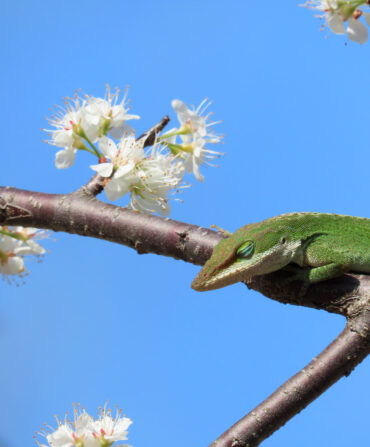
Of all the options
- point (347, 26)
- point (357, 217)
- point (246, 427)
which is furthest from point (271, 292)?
point (347, 26)

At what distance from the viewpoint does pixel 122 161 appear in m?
3.37

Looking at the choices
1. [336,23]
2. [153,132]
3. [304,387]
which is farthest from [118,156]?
[304,387]

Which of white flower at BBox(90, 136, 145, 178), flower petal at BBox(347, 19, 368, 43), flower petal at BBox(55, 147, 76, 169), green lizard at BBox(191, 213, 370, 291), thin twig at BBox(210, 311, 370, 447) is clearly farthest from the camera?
flower petal at BBox(55, 147, 76, 169)

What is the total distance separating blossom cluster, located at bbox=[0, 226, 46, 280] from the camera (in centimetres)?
388

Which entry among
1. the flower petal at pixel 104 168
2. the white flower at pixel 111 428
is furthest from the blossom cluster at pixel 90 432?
the flower petal at pixel 104 168

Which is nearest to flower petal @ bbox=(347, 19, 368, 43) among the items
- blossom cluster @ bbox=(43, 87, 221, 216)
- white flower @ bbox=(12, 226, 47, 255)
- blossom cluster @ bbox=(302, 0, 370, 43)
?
blossom cluster @ bbox=(302, 0, 370, 43)

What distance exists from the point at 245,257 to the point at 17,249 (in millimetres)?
1671

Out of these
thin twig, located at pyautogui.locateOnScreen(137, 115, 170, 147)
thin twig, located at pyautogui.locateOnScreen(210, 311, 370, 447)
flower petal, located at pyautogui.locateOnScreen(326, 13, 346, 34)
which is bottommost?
thin twig, located at pyautogui.locateOnScreen(210, 311, 370, 447)

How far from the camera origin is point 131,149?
3.41m

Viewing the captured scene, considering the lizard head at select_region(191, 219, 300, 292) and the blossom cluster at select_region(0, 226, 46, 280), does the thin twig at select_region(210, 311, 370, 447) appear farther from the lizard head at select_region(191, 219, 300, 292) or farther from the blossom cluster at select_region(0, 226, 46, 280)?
the blossom cluster at select_region(0, 226, 46, 280)

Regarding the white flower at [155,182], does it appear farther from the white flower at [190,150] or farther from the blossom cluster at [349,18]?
the blossom cluster at [349,18]

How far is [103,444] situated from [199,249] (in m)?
1.18

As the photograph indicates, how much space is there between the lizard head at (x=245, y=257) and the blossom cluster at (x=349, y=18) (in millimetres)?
1179

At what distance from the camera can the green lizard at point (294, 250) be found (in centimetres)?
302
